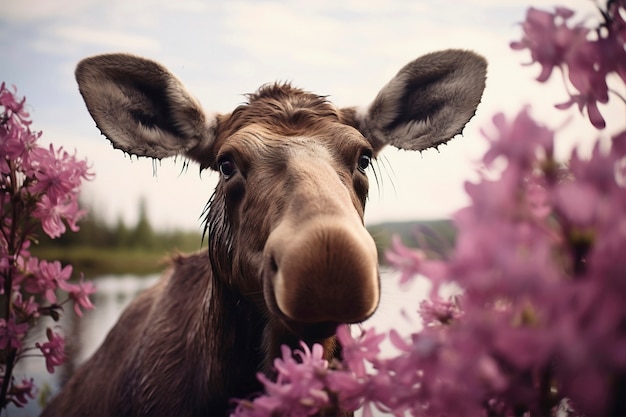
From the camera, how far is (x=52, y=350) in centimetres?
290

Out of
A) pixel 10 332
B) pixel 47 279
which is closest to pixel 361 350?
pixel 10 332

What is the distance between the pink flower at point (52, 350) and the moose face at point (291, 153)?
3.51ft

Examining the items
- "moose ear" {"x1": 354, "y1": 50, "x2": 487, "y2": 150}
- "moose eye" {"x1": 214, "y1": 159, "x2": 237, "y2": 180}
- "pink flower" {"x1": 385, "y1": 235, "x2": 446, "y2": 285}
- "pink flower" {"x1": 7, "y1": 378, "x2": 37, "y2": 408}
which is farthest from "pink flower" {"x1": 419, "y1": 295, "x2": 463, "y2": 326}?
"pink flower" {"x1": 7, "y1": 378, "x2": 37, "y2": 408}

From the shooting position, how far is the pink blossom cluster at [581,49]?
3.22 ft

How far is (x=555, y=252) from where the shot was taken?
831 millimetres

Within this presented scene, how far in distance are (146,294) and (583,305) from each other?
3932 mm

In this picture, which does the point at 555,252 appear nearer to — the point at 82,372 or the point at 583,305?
the point at 583,305

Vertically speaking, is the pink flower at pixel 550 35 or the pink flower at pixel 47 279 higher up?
the pink flower at pixel 550 35

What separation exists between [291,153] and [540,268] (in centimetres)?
170

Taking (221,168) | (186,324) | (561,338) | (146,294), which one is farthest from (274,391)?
(146,294)

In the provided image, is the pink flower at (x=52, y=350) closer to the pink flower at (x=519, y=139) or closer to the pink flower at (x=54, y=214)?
the pink flower at (x=54, y=214)

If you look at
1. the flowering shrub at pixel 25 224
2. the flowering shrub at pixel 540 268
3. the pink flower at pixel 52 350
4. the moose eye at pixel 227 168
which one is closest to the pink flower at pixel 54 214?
the flowering shrub at pixel 25 224

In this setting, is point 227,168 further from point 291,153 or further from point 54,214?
point 54,214

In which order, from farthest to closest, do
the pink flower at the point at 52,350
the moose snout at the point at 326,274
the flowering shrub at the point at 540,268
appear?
the pink flower at the point at 52,350 → the moose snout at the point at 326,274 → the flowering shrub at the point at 540,268
